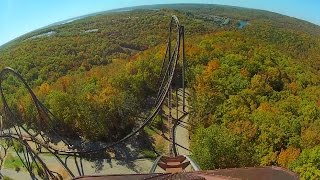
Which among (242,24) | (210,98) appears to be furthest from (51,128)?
(242,24)

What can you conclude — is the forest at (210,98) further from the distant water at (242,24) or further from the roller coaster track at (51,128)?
the distant water at (242,24)

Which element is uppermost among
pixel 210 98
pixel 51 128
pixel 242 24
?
pixel 210 98

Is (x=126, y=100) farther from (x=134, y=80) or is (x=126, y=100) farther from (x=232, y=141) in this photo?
(x=232, y=141)

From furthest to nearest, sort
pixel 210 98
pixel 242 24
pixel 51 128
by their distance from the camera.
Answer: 1. pixel 242 24
2. pixel 210 98
3. pixel 51 128

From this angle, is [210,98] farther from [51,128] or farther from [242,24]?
[242,24]

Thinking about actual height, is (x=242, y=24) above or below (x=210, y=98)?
below

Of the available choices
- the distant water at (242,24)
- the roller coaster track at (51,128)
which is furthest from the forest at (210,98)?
the distant water at (242,24)

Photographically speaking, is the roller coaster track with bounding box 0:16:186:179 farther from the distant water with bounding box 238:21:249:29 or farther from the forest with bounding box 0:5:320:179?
the distant water with bounding box 238:21:249:29

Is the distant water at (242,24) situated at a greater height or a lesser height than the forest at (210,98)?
lesser

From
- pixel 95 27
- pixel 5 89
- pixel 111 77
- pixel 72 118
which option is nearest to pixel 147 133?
pixel 72 118

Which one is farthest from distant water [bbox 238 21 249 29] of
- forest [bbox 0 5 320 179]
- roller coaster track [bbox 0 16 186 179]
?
roller coaster track [bbox 0 16 186 179]

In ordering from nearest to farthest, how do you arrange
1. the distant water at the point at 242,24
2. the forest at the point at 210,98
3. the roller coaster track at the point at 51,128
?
the forest at the point at 210,98 → the roller coaster track at the point at 51,128 → the distant water at the point at 242,24
